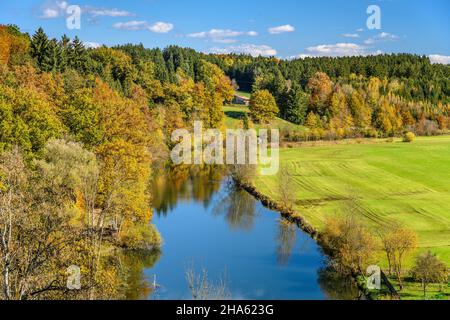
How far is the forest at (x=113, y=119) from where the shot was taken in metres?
14.4

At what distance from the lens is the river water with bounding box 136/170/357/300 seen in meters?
22.8

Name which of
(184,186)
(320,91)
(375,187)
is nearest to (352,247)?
(375,187)

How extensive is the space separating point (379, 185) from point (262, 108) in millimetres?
39519

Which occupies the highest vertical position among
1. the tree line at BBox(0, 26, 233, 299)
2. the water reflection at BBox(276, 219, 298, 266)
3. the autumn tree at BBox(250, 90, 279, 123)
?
the autumn tree at BBox(250, 90, 279, 123)

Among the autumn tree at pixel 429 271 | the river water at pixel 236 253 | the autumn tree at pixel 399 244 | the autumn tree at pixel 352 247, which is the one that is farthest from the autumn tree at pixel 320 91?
the autumn tree at pixel 429 271

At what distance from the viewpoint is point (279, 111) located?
89688mm

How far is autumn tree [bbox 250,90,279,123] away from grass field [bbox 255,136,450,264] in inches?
508

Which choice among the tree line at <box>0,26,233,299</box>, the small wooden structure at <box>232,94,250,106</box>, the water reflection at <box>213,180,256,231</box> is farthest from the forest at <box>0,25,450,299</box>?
the water reflection at <box>213,180,256,231</box>

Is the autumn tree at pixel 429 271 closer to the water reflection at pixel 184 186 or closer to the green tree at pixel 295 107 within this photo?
the water reflection at pixel 184 186

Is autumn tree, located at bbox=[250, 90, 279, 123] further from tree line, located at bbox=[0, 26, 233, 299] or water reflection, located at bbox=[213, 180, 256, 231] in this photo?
water reflection, located at bbox=[213, 180, 256, 231]

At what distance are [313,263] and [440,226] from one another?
10549 millimetres

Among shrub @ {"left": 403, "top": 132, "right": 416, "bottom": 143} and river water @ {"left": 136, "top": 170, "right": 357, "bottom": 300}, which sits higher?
shrub @ {"left": 403, "top": 132, "right": 416, "bottom": 143}

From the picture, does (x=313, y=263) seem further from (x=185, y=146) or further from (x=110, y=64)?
(x=110, y=64)

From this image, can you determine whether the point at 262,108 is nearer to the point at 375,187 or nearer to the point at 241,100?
the point at 241,100
